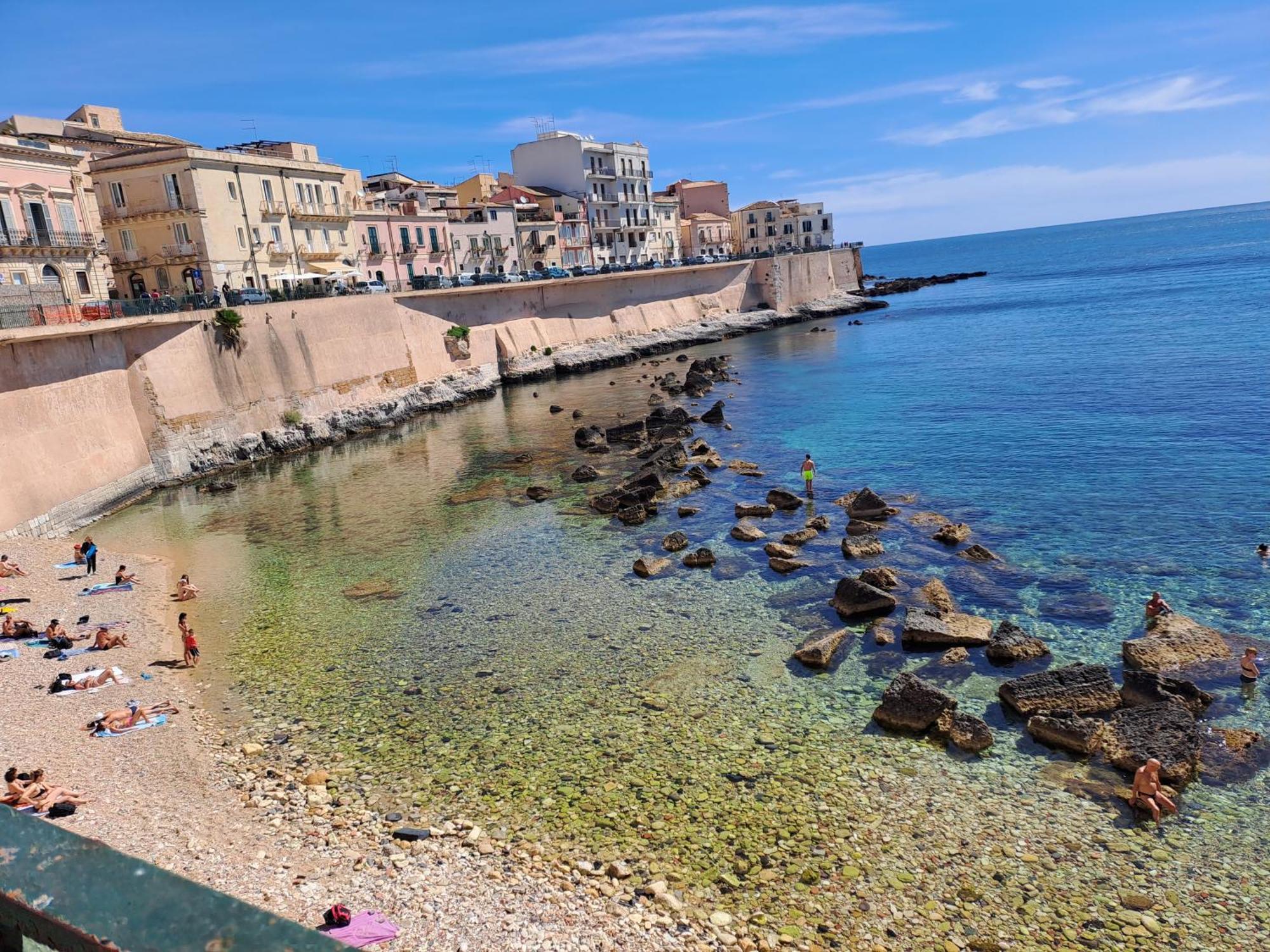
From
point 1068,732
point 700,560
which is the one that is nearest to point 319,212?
point 700,560

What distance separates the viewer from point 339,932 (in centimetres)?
940

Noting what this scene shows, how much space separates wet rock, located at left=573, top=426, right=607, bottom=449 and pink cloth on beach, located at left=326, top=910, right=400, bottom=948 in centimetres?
2824

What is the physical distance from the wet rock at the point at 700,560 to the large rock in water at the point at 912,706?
26.7 ft

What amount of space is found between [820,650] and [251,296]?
36.0 m

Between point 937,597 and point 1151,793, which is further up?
point 937,597

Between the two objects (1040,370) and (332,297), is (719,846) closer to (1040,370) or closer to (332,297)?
(332,297)

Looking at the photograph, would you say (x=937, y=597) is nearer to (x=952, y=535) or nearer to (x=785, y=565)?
(x=785, y=565)

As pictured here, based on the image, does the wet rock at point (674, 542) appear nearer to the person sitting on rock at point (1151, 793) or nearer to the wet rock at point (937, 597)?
the wet rock at point (937, 597)

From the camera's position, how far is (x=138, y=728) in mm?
14562

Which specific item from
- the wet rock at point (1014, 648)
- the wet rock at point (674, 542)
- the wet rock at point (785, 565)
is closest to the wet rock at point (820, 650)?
the wet rock at point (1014, 648)

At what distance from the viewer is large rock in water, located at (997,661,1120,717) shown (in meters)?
14.1

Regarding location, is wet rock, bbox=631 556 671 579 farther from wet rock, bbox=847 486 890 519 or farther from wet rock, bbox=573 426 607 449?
wet rock, bbox=573 426 607 449

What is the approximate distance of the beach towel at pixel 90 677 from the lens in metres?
15.8

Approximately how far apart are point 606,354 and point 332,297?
24.5 meters
